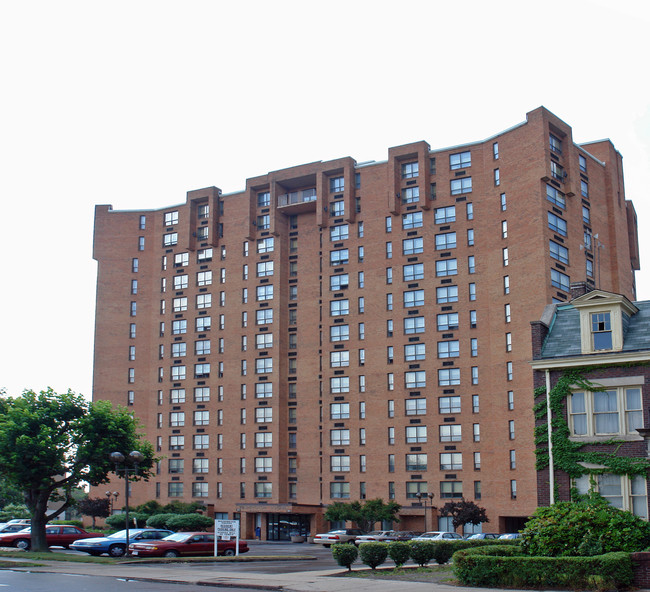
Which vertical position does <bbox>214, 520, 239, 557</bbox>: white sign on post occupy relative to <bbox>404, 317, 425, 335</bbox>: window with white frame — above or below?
below

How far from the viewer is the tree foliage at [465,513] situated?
65.6m

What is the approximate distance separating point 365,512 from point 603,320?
144 feet

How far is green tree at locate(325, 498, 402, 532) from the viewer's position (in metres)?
71.7

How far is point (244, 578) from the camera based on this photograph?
2922 centimetres

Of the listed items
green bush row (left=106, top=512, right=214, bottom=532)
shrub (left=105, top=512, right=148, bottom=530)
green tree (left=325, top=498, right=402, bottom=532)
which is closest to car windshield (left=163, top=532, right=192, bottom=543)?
green bush row (left=106, top=512, right=214, bottom=532)

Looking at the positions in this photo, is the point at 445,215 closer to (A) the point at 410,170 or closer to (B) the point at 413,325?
(A) the point at 410,170

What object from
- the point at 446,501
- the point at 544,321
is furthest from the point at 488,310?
the point at 544,321

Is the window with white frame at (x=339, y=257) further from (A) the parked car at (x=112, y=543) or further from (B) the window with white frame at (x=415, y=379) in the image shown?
(A) the parked car at (x=112, y=543)

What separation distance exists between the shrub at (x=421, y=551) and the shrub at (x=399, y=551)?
36 cm

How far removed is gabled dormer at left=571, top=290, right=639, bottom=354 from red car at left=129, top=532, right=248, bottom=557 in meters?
22.4

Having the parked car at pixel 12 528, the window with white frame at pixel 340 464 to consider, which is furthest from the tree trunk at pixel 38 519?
the window with white frame at pixel 340 464

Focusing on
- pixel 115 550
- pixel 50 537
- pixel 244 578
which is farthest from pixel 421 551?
pixel 50 537

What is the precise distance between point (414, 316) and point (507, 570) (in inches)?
2132

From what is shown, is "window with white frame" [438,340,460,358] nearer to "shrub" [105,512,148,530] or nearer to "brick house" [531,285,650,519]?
"shrub" [105,512,148,530]
